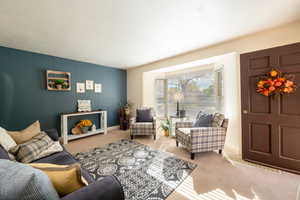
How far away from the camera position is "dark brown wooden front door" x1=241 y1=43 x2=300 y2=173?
1842 millimetres

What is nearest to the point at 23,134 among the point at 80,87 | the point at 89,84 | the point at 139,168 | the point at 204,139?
the point at 139,168

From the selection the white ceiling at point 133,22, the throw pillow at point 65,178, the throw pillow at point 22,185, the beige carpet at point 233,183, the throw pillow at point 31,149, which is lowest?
the beige carpet at point 233,183

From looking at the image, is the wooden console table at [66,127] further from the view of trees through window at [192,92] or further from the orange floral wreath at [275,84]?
the orange floral wreath at [275,84]

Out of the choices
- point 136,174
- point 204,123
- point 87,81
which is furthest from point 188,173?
point 87,81

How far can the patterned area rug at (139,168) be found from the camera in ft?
5.11

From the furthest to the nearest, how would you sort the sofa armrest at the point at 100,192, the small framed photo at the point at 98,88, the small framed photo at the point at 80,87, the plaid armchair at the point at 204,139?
the small framed photo at the point at 98,88 < the small framed photo at the point at 80,87 < the plaid armchair at the point at 204,139 < the sofa armrest at the point at 100,192

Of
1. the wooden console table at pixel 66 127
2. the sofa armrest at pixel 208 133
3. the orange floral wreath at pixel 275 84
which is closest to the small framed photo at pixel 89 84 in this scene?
the wooden console table at pixel 66 127

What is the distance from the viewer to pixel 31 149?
4.99 ft

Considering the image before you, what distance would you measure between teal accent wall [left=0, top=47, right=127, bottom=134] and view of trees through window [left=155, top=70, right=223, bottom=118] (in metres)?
2.22

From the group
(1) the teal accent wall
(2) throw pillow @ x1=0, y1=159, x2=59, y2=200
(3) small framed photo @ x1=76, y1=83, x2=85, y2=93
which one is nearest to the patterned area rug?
(2) throw pillow @ x1=0, y1=159, x2=59, y2=200

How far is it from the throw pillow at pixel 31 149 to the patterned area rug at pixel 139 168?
28.5 inches

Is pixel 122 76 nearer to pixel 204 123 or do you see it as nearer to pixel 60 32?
pixel 60 32

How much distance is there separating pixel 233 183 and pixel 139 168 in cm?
135

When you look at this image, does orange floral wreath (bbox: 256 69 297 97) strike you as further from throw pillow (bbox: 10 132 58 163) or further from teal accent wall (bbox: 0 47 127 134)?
teal accent wall (bbox: 0 47 127 134)
